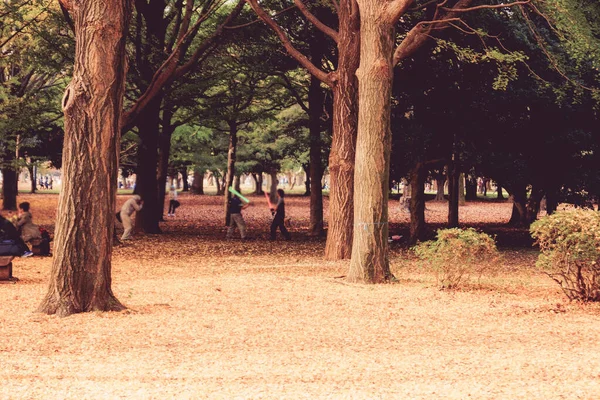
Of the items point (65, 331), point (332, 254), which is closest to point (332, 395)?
point (65, 331)

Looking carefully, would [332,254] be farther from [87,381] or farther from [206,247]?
[87,381]

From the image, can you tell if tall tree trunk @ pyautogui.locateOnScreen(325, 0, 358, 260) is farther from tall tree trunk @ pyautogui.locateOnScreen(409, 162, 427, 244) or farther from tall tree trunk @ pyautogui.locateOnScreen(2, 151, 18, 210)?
tall tree trunk @ pyautogui.locateOnScreen(2, 151, 18, 210)

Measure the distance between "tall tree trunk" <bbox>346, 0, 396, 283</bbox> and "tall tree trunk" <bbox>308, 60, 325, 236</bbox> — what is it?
10.7 m

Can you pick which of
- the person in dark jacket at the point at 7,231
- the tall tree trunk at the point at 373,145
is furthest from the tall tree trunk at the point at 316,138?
the person in dark jacket at the point at 7,231

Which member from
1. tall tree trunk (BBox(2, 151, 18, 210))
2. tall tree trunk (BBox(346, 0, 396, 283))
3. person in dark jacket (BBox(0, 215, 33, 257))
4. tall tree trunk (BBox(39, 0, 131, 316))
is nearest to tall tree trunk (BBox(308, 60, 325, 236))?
tall tree trunk (BBox(346, 0, 396, 283))

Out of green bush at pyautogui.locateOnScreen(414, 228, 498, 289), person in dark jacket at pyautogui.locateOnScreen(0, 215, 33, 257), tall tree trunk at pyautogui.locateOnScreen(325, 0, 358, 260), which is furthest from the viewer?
tall tree trunk at pyautogui.locateOnScreen(325, 0, 358, 260)

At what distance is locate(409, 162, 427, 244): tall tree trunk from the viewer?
2264cm

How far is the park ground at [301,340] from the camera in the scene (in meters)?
6.96

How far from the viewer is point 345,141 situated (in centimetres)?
1764

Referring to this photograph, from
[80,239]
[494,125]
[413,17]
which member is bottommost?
[80,239]

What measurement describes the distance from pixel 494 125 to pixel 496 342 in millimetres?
14738

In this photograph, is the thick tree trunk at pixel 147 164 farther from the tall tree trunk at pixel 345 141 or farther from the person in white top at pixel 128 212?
the tall tree trunk at pixel 345 141

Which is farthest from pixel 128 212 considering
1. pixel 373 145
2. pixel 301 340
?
pixel 301 340

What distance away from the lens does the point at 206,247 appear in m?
21.6
